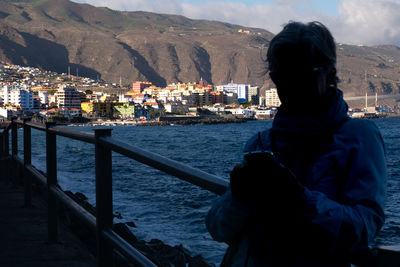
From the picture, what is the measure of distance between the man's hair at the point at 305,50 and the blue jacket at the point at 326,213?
108mm

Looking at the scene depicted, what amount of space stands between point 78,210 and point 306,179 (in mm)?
1816

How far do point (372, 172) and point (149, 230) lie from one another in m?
6.81

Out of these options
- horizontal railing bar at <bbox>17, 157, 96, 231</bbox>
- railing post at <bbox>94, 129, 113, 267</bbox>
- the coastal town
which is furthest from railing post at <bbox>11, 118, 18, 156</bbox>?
the coastal town

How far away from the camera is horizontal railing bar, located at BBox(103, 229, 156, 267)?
5.48ft

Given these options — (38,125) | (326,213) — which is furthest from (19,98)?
(326,213)

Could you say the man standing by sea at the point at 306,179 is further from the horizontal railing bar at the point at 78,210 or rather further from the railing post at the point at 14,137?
the railing post at the point at 14,137

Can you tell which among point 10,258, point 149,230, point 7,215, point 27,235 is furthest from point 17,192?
point 149,230

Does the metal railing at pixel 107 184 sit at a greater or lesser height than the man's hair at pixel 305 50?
lesser

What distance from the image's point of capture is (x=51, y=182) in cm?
321

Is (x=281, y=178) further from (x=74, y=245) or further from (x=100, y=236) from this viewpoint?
(x=74, y=245)

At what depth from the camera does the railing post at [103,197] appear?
207 centimetres

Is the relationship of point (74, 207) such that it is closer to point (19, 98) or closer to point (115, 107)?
point (115, 107)

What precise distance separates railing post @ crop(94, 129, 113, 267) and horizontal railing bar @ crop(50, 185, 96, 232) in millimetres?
140

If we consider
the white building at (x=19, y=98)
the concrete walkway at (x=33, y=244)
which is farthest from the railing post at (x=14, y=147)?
the white building at (x=19, y=98)
